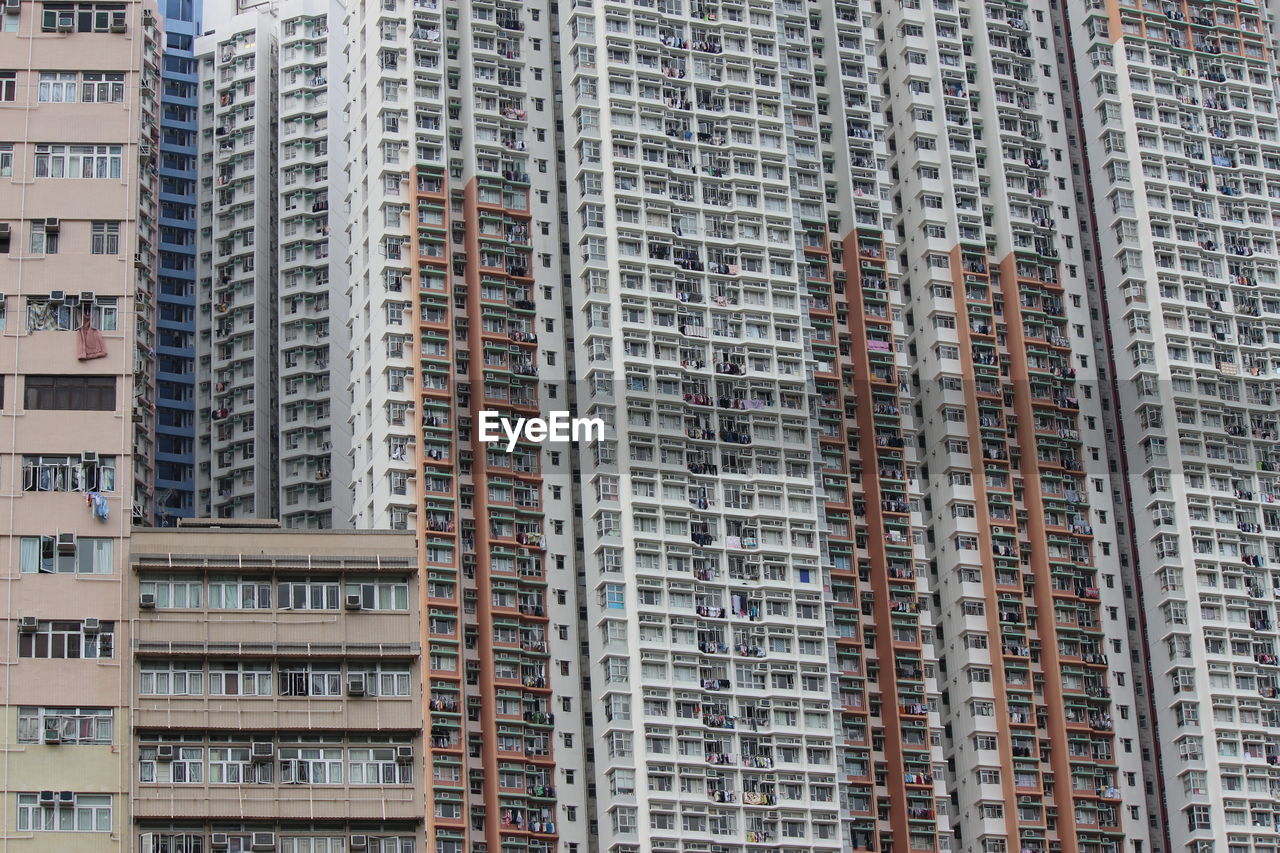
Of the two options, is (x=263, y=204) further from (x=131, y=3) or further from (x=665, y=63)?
(x=131, y=3)

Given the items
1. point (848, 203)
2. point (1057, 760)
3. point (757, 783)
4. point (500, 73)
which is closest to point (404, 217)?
point (500, 73)

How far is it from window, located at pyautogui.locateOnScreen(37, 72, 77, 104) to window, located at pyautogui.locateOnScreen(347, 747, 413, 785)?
22.0 m

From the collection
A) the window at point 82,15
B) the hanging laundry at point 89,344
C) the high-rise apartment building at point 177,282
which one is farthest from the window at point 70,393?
the high-rise apartment building at point 177,282

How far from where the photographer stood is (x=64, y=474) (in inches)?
3184

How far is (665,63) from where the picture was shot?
125500mm

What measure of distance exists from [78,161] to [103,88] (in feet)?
8.65

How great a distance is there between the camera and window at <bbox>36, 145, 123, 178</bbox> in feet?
275

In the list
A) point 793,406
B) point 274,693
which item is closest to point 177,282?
point 793,406

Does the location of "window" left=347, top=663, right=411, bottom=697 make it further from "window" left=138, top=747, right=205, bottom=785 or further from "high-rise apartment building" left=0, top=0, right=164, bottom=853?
"high-rise apartment building" left=0, top=0, right=164, bottom=853

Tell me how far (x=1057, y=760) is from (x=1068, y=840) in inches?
148

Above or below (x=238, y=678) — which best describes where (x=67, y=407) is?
above

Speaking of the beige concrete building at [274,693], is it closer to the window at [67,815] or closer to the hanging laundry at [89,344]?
the window at [67,815]

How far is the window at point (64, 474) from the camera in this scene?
80750 millimetres

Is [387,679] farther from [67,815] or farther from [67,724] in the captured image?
[67,815]
